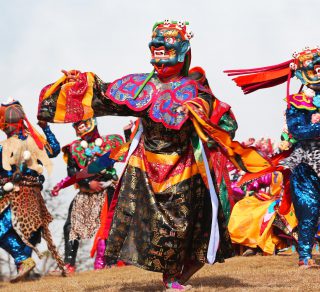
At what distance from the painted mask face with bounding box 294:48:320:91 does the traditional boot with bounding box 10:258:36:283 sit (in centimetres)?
426

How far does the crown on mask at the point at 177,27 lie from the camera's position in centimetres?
796

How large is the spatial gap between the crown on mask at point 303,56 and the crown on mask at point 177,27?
1780 mm

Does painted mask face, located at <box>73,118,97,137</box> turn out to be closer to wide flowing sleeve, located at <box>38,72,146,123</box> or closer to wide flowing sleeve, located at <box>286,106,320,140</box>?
wide flowing sleeve, located at <box>286,106,320,140</box>

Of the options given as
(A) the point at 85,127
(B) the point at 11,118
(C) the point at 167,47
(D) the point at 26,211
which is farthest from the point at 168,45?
(A) the point at 85,127

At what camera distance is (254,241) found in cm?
1272

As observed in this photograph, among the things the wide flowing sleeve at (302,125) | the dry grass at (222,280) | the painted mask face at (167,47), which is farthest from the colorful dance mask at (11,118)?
the painted mask face at (167,47)

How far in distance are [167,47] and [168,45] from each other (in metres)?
0.02

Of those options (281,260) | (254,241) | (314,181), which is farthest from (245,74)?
(254,241)

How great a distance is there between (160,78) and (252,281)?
2.26 metres

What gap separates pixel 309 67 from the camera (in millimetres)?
9273

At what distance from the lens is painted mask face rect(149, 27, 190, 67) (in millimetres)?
7844

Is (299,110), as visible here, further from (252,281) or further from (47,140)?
(47,140)

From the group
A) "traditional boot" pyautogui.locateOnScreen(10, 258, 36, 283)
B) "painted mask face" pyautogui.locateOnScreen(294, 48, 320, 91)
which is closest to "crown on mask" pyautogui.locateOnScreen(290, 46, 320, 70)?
"painted mask face" pyautogui.locateOnScreen(294, 48, 320, 91)

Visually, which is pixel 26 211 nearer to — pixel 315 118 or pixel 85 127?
pixel 85 127
